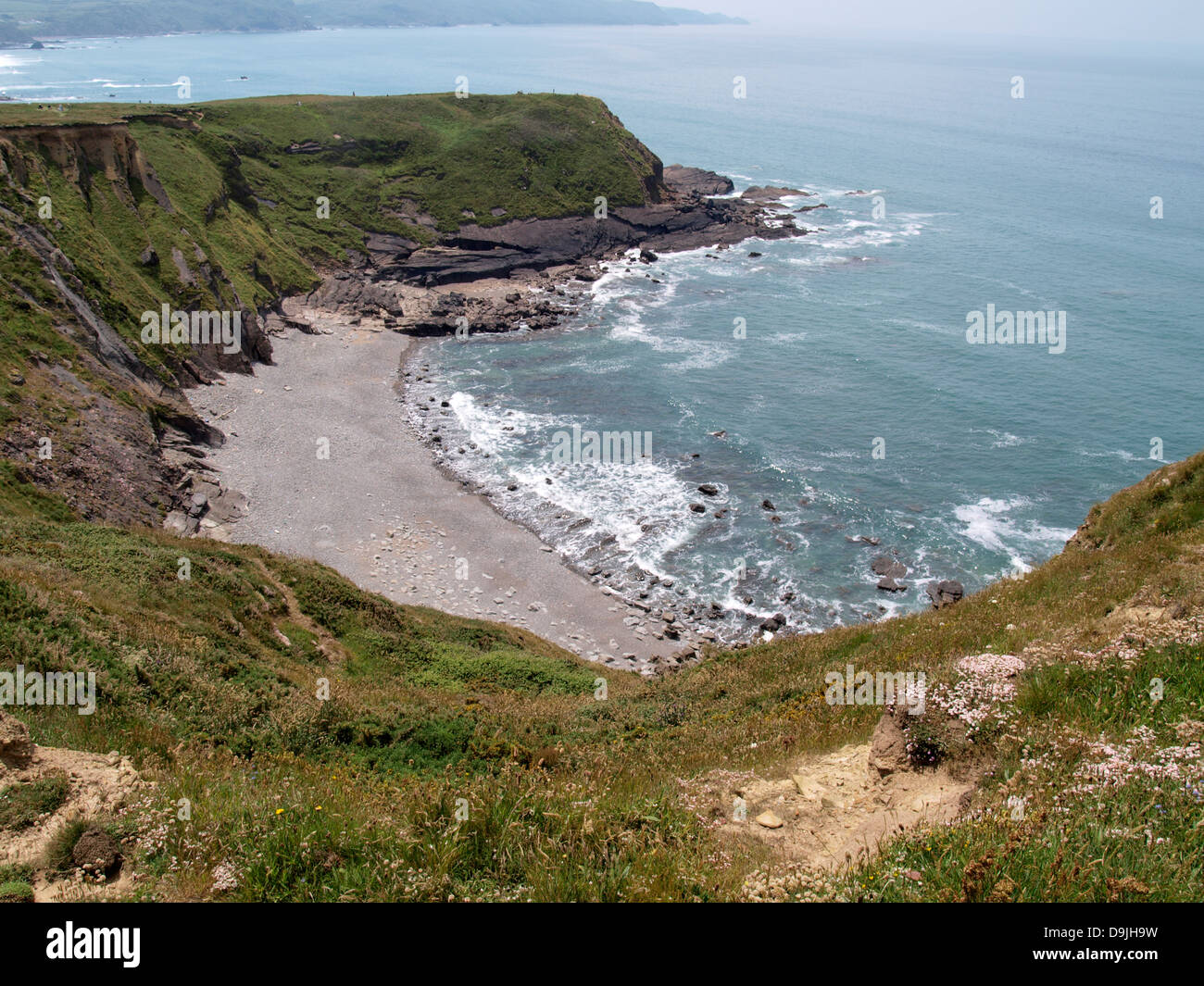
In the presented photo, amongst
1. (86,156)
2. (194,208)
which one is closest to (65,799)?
(86,156)

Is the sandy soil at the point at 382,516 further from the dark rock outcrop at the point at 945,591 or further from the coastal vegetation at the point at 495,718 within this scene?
the dark rock outcrop at the point at 945,591

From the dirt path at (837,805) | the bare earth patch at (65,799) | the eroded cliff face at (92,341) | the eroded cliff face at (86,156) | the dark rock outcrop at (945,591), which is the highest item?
the eroded cliff face at (86,156)

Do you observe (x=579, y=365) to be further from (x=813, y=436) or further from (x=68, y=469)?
(x=68, y=469)

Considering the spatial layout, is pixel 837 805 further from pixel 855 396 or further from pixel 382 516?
pixel 855 396

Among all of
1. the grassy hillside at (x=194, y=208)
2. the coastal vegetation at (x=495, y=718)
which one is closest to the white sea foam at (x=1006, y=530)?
the coastal vegetation at (x=495, y=718)

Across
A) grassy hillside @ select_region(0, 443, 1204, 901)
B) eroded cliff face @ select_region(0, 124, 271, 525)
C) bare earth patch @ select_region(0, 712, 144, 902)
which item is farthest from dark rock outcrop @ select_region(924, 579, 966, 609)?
eroded cliff face @ select_region(0, 124, 271, 525)

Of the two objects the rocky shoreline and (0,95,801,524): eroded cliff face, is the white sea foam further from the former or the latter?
(0,95,801,524): eroded cliff face

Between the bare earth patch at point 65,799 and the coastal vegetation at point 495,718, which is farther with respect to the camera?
the bare earth patch at point 65,799
